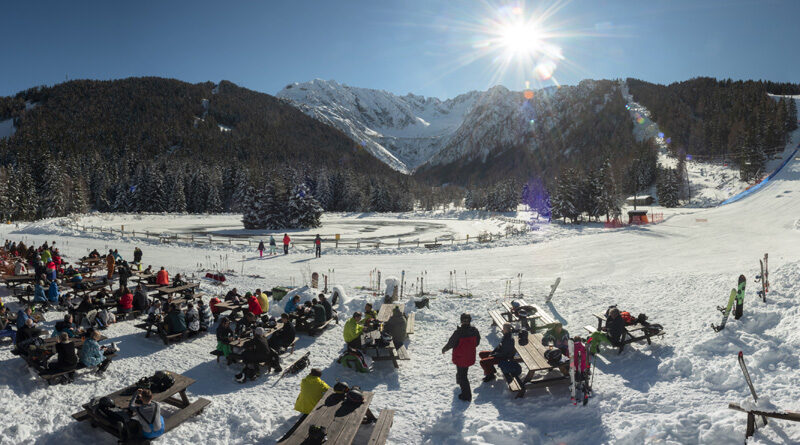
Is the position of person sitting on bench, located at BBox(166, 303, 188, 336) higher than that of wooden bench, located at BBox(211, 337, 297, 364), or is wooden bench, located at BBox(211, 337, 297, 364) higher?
person sitting on bench, located at BBox(166, 303, 188, 336)

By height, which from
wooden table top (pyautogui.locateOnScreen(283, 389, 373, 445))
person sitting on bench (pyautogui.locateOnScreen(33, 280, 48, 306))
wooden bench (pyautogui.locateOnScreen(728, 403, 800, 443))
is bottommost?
wooden table top (pyautogui.locateOnScreen(283, 389, 373, 445))

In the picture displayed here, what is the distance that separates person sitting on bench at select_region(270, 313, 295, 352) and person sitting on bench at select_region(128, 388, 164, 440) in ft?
12.3

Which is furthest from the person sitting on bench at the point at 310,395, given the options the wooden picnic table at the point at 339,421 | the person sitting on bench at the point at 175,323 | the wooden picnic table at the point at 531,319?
the wooden picnic table at the point at 531,319

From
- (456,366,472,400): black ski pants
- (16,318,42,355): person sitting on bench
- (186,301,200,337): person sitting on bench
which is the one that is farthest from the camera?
(186,301,200,337): person sitting on bench

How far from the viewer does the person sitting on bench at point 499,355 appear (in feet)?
26.5

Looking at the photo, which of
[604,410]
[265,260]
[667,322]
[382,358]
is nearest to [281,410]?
[382,358]

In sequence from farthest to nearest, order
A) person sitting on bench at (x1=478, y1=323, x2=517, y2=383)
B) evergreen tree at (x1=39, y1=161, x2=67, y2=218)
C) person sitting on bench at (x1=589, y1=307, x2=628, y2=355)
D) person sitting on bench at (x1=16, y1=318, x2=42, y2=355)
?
evergreen tree at (x1=39, y1=161, x2=67, y2=218), person sitting on bench at (x1=589, y1=307, x2=628, y2=355), person sitting on bench at (x1=16, y1=318, x2=42, y2=355), person sitting on bench at (x1=478, y1=323, x2=517, y2=383)

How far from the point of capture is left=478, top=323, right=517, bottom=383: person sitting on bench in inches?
317

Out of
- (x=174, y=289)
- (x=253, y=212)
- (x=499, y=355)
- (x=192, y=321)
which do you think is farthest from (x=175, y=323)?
(x=253, y=212)

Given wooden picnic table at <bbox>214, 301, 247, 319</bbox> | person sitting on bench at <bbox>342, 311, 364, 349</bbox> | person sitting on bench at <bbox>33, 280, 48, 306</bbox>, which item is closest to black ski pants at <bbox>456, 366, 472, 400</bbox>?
person sitting on bench at <bbox>342, 311, 364, 349</bbox>

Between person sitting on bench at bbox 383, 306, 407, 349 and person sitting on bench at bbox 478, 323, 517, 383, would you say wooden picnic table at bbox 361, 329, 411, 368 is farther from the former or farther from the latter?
person sitting on bench at bbox 478, 323, 517, 383

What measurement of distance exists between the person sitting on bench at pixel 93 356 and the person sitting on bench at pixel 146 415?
333 centimetres

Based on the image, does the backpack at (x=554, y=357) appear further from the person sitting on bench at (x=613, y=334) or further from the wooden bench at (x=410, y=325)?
the wooden bench at (x=410, y=325)

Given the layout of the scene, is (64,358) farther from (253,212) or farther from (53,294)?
(253,212)
